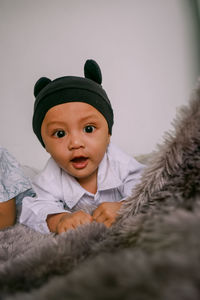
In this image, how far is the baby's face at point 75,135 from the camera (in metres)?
0.71

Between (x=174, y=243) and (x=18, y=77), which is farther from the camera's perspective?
(x=18, y=77)

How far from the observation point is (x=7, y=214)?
28.5 inches

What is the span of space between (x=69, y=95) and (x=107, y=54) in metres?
1.09

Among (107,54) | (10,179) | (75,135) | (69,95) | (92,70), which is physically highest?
(107,54)

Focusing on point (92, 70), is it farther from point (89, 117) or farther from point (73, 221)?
point (73, 221)

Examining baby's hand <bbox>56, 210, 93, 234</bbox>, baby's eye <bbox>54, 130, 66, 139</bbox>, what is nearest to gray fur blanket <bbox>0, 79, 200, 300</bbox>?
baby's hand <bbox>56, 210, 93, 234</bbox>

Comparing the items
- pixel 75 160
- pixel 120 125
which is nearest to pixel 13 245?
pixel 75 160

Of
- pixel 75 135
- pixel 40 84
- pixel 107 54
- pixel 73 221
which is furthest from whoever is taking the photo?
pixel 107 54

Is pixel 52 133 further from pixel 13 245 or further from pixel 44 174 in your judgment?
pixel 13 245

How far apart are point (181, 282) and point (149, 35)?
5.84 feet

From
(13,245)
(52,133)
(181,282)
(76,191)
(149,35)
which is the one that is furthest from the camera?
(149,35)

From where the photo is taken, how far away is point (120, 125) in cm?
173

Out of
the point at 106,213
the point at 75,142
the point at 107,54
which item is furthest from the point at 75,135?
the point at 107,54

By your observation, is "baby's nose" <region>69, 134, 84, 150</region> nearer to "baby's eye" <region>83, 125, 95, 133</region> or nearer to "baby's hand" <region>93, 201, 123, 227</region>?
"baby's eye" <region>83, 125, 95, 133</region>
